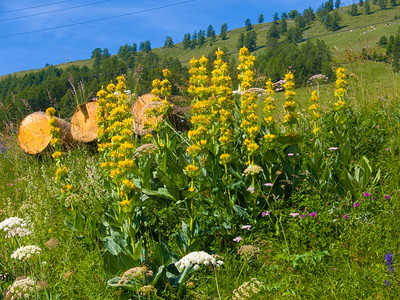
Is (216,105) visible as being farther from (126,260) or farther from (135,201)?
(126,260)

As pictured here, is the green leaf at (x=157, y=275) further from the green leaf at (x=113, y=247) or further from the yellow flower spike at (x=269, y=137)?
the yellow flower spike at (x=269, y=137)

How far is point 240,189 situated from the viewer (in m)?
3.31

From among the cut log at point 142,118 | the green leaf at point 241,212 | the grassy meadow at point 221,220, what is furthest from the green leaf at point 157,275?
the cut log at point 142,118

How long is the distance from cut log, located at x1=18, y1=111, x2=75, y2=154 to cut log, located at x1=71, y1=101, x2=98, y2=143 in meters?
0.20

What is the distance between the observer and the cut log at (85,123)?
7016 mm

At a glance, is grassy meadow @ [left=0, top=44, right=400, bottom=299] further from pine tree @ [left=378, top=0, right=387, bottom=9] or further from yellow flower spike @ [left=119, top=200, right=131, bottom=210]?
pine tree @ [left=378, top=0, right=387, bottom=9]

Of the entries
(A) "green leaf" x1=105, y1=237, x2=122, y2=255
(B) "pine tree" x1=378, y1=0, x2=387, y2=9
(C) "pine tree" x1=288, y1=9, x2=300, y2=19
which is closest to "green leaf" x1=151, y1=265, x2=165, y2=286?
(A) "green leaf" x1=105, y1=237, x2=122, y2=255

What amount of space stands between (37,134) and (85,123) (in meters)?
0.98

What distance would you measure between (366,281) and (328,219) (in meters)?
0.75

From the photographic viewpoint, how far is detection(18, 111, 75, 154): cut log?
7.02 m

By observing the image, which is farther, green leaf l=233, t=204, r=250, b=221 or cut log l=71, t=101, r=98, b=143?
cut log l=71, t=101, r=98, b=143

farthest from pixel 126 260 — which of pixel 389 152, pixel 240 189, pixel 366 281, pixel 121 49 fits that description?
pixel 121 49

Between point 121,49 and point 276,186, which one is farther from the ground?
point 121,49

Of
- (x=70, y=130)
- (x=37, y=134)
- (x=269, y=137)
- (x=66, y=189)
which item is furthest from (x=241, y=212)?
(x=37, y=134)
